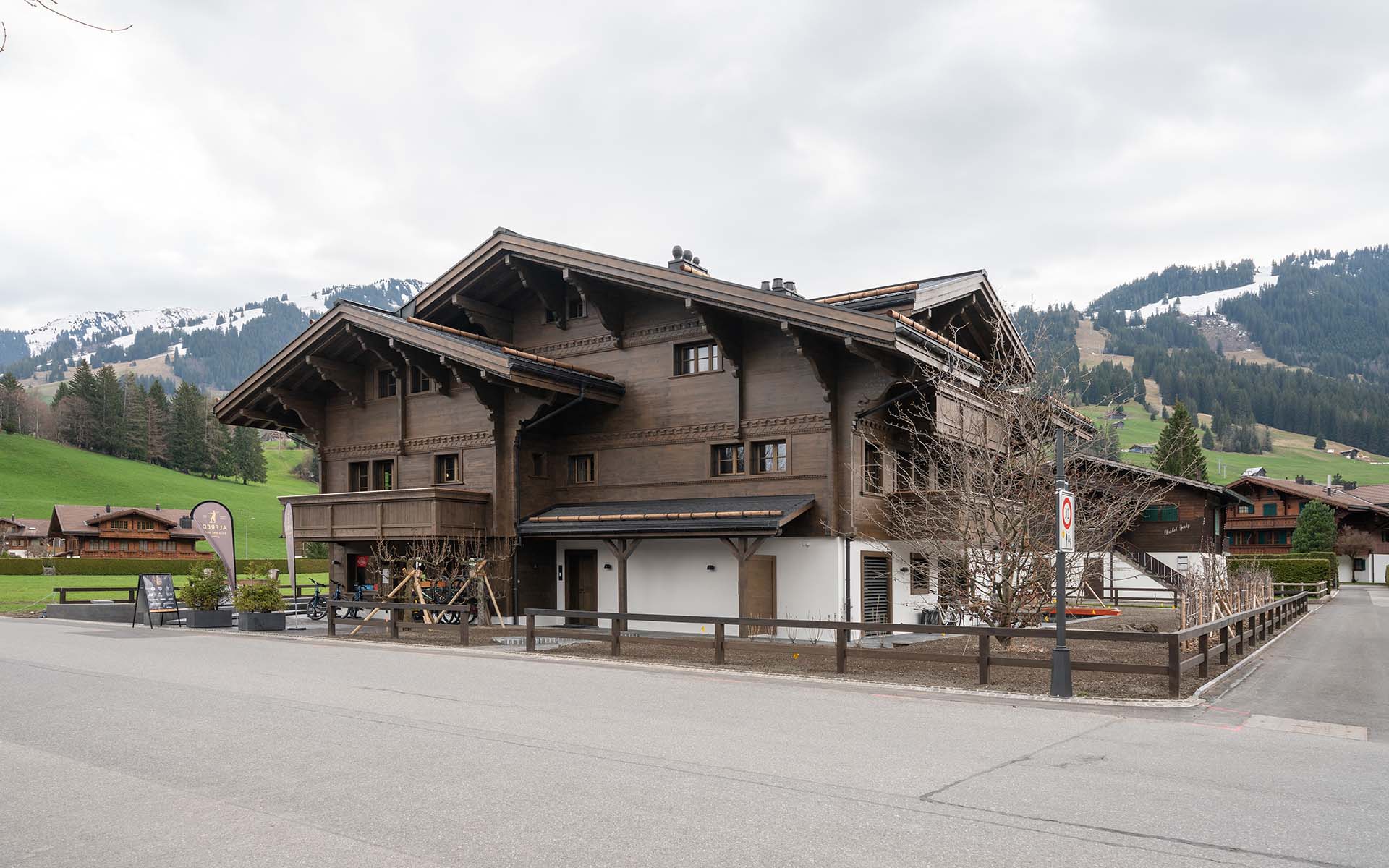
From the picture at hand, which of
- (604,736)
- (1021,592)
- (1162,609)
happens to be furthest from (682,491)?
(1162,609)

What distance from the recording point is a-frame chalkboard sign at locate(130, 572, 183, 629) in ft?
93.1

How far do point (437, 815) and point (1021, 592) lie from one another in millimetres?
14765

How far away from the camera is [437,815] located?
7.25 metres

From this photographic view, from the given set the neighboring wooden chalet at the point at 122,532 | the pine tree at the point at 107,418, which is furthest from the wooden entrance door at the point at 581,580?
the pine tree at the point at 107,418

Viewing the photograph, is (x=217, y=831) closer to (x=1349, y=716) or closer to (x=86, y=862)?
(x=86, y=862)

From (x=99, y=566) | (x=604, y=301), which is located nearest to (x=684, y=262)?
(x=604, y=301)

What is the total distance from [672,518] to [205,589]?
13909mm

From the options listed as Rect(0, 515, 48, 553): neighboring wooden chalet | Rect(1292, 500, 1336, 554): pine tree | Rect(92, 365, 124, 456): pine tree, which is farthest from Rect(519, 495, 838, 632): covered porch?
Rect(92, 365, 124, 456): pine tree

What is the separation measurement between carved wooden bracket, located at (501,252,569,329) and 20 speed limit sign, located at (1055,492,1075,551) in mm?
17768

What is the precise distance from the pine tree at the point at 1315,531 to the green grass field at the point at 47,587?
64405mm

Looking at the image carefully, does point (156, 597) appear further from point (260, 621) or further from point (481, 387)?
point (481, 387)

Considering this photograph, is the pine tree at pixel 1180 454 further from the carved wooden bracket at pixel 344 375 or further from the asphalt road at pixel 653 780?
the asphalt road at pixel 653 780

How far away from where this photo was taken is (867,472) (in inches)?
1006

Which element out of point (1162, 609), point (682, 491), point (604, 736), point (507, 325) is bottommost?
point (1162, 609)
